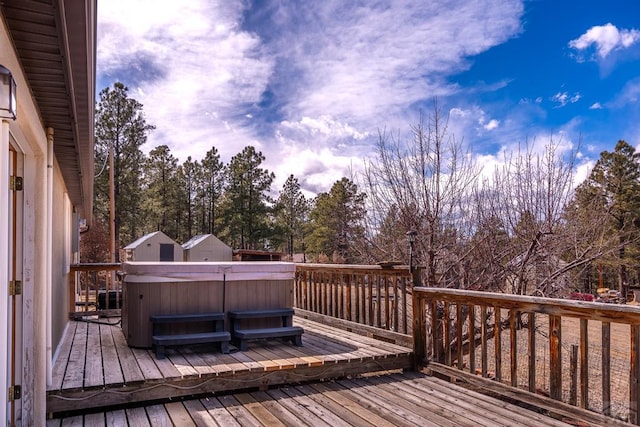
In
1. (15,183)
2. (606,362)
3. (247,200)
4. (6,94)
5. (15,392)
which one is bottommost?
(15,392)

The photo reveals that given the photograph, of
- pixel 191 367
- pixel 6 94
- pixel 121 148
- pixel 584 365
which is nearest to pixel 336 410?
pixel 191 367

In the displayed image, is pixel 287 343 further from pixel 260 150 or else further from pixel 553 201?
pixel 260 150

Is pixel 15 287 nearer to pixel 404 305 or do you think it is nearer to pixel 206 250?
pixel 404 305

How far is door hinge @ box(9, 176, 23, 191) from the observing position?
276 centimetres

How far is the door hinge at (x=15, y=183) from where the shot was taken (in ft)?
9.04

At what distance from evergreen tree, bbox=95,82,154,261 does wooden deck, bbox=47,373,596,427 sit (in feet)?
74.0

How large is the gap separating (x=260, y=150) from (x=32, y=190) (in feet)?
83.8

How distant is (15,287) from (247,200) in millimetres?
25456

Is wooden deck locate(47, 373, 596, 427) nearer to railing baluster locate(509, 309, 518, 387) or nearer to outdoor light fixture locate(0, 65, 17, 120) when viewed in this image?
railing baluster locate(509, 309, 518, 387)

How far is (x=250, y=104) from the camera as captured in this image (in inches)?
731

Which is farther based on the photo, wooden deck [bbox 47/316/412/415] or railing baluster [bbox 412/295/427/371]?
railing baluster [bbox 412/295/427/371]

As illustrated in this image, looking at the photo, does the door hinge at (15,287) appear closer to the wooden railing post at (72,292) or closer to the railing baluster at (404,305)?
the railing baluster at (404,305)

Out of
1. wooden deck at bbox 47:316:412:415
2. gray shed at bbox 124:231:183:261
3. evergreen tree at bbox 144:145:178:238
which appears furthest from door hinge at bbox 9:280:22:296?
evergreen tree at bbox 144:145:178:238

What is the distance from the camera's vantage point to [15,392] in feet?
9.06
